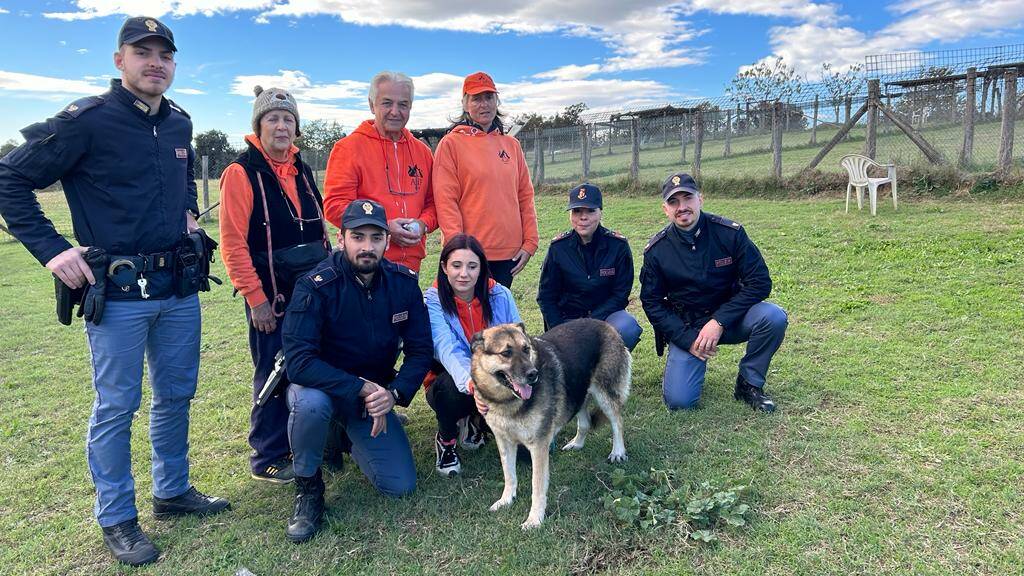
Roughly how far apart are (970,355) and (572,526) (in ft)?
13.2

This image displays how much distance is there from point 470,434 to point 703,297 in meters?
2.24

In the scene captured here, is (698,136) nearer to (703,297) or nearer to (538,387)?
(703,297)

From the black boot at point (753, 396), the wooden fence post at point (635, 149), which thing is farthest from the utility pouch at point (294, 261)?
the wooden fence post at point (635, 149)

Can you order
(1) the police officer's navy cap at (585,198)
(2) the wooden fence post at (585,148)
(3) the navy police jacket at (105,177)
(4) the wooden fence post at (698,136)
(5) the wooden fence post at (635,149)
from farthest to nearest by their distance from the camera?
(2) the wooden fence post at (585,148)
(5) the wooden fence post at (635,149)
(4) the wooden fence post at (698,136)
(1) the police officer's navy cap at (585,198)
(3) the navy police jacket at (105,177)

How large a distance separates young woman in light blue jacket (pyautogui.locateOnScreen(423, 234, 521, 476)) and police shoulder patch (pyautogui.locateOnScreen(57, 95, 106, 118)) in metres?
2.08

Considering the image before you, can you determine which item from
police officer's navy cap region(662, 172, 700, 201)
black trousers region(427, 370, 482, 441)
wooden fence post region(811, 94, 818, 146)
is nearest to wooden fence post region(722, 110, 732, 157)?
wooden fence post region(811, 94, 818, 146)

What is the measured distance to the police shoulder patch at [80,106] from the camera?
294 centimetres

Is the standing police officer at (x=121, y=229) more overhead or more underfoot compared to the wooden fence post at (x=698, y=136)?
more underfoot

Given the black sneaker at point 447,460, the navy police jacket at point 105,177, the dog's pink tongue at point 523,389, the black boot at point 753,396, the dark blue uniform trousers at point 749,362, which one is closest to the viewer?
the navy police jacket at point 105,177

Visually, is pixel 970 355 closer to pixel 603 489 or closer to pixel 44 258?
pixel 603 489

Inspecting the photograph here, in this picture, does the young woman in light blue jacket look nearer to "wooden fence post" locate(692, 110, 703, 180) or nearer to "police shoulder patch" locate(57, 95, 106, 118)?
"police shoulder patch" locate(57, 95, 106, 118)

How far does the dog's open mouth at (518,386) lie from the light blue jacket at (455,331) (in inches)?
16.6

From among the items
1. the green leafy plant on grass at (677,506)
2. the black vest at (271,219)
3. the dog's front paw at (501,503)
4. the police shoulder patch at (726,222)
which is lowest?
the dog's front paw at (501,503)

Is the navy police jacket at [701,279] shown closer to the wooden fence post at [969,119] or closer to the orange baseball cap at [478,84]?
the orange baseball cap at [478,84]
